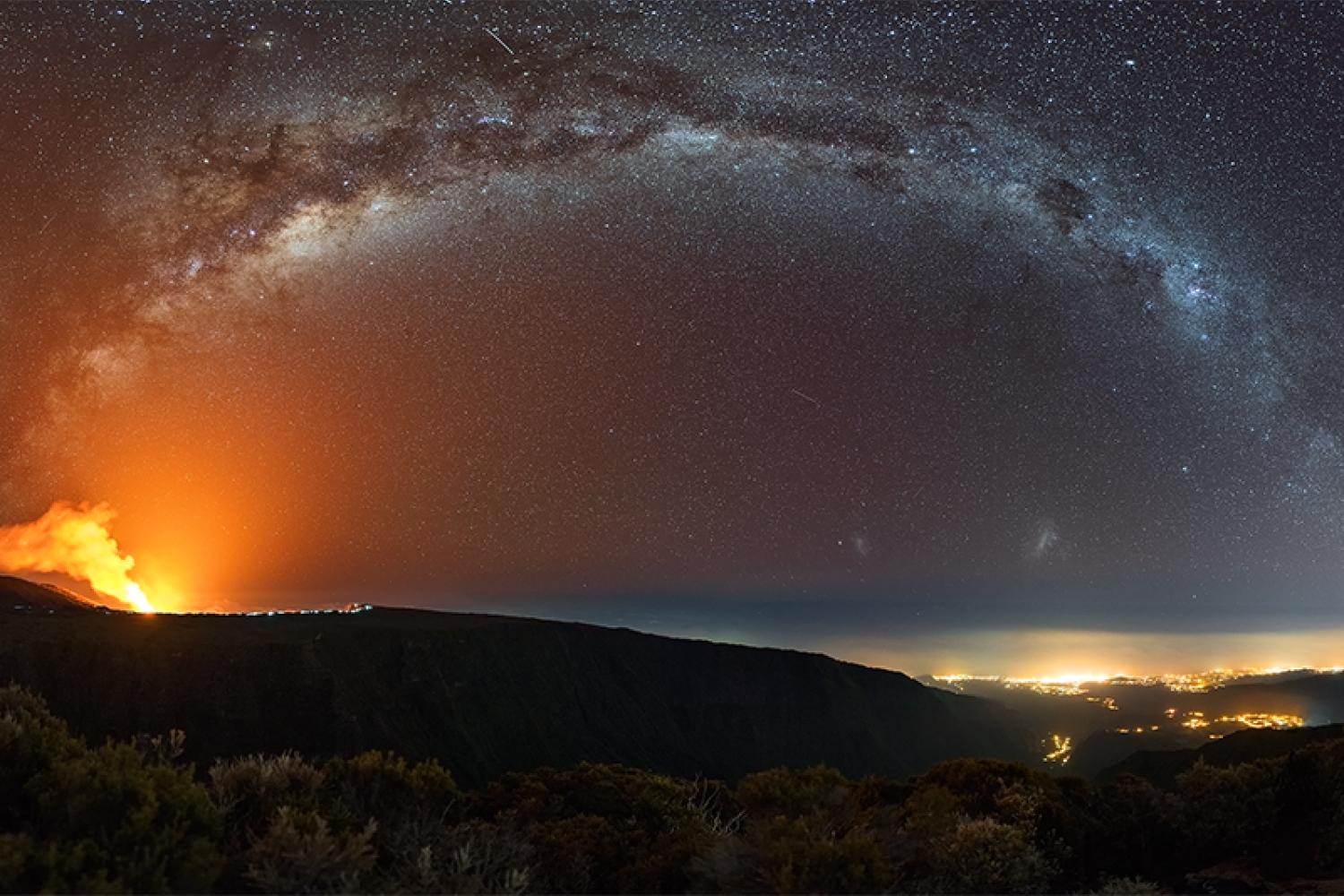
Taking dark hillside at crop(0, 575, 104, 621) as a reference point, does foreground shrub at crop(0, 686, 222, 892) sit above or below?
above

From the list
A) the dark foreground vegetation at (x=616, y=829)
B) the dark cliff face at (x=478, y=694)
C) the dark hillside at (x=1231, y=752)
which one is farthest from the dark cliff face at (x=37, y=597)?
the dark hillside at (x=1231, y=752)

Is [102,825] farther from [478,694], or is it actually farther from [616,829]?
[478,694]

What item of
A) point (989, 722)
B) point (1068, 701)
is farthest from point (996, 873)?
point (1068, 701)

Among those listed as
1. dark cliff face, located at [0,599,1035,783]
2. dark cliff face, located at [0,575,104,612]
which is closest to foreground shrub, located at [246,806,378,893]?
dark cliff face, located at [0,599,1035,783]

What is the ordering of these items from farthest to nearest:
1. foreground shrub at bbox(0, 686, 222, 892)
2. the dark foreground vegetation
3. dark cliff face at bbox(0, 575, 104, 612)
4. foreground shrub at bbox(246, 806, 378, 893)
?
dark cliff face at bbox(0, 575, 104, 612), the dark foreground vegetation, foreground shrub at bbox(246, 806, 378, 893), foreground shrub at bbox(0, 686, 222, 892)

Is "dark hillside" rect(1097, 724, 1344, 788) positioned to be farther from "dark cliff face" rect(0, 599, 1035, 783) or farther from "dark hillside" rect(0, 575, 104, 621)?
"dark hillside" rect(0, 575, 104, 621)

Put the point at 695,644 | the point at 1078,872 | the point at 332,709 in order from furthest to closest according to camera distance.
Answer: the point at 695,644
the point at 332,709
the point at 1078,872

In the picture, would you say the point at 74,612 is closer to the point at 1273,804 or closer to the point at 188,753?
the point at 188,753
